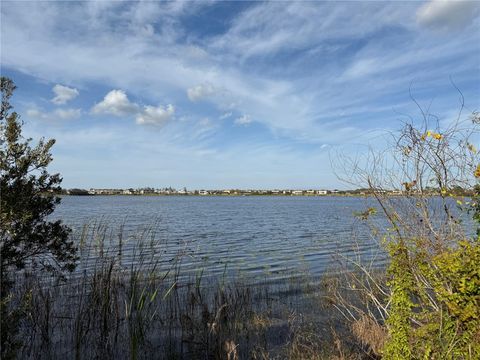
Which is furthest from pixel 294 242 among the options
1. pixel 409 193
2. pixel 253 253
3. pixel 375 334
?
pixel 409 193

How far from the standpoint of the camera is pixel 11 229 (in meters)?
6.98

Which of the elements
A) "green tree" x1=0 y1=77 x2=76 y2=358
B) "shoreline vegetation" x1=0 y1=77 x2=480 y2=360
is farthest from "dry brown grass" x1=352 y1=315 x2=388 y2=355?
"green tree" x1=0 y1=77 x2=76 y2=358

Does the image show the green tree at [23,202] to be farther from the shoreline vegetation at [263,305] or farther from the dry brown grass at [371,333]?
the dry brown grass at [371,333]

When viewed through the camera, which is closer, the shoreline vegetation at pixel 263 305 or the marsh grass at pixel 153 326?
the shoreline vegetation at pixel 263 305

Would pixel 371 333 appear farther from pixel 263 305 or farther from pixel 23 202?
pixel 23 202

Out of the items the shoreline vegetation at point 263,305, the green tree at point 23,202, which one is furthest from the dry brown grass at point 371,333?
the green tree at point 23,202

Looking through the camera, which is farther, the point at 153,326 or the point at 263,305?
the point at 263,305

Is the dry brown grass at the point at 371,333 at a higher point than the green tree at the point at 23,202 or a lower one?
lower

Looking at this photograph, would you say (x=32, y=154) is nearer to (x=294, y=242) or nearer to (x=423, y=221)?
(x=423, y=221)

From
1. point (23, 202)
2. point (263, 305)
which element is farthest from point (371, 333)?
point (23, 202)

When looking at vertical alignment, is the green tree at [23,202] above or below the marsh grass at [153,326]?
above

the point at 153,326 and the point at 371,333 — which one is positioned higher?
the point at 371,333

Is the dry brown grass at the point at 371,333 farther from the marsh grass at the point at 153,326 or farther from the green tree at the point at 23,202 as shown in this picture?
the green tree at the point at 23,202

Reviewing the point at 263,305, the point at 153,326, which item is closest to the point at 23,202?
the point at 153,326
